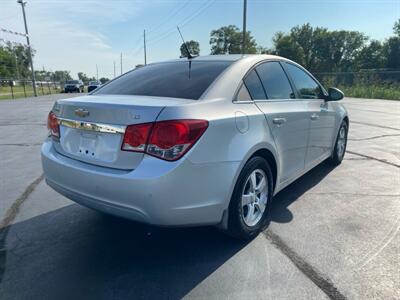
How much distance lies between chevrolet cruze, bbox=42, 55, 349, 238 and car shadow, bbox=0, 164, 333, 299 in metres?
0.38

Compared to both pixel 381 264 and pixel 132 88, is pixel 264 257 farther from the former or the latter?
pixel 132 88

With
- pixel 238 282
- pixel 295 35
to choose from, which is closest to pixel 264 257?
pixel 238 282

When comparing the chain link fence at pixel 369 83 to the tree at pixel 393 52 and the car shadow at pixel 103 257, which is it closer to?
the car shadow at pixel 103 257

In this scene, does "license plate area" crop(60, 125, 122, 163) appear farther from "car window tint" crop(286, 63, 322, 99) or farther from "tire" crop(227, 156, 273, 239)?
"car window tint" crop(286, 63, 322, 99)

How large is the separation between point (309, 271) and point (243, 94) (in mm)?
1535

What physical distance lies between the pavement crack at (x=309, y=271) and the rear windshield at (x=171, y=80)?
1.48 metres

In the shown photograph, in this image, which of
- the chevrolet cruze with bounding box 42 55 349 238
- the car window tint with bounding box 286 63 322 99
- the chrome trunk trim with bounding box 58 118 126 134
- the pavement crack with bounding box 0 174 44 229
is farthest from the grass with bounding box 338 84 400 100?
the chrome trunk trim with bounding box 58 118 126 134

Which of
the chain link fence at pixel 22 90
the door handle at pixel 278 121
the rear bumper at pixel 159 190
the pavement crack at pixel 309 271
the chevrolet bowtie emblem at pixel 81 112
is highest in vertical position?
the chevrolet bowtie emblem at pixel 81 112

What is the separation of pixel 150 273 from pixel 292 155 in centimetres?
197

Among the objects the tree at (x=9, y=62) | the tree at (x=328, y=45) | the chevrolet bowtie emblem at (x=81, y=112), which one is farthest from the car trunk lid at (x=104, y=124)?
→ the tree at (x=328, y=45)

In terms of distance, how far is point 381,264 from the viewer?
271 centimetres

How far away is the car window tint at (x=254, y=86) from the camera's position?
3.16 m

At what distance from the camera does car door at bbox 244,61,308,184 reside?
3.25 metres

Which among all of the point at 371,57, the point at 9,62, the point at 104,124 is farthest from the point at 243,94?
Result: the point at 9,62
